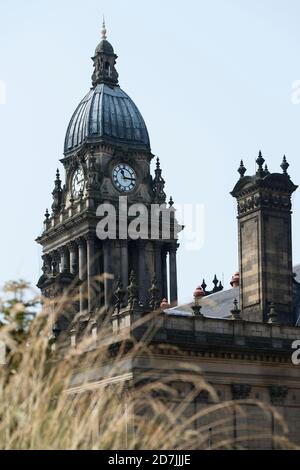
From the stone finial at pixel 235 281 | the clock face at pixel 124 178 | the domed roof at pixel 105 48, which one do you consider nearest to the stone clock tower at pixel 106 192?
the clock face at pixel 124 178

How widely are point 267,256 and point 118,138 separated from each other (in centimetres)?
3669

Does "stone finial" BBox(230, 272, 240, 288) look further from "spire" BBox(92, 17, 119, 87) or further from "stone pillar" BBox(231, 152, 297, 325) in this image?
"spire" BBox(92, 17, 119, 87)

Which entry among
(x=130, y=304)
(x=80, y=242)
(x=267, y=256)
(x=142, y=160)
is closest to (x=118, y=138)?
(x=142, y=160)

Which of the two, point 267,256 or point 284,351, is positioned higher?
point 267,256

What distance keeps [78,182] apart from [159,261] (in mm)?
8710

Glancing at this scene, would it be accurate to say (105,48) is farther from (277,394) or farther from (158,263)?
(277,394)

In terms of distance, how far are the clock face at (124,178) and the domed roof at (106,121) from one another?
1923 mm

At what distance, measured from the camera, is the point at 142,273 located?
98500 millimetres

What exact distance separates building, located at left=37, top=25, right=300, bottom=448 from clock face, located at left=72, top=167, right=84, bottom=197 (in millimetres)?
101

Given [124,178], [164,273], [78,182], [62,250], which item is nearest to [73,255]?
[62,250]

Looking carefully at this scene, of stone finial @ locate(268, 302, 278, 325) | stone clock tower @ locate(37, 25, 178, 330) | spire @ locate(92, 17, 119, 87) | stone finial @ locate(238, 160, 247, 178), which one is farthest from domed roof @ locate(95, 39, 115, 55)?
stone finial @ locate(268, 302, 278, 325)

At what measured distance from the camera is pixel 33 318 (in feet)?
70.0
